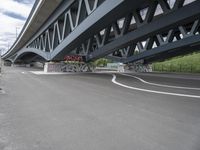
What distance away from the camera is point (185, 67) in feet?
153

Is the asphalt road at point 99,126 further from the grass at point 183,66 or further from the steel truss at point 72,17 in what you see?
the grass at point 183,66

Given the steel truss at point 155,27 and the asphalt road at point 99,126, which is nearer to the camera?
the asphalt road at point 99,126

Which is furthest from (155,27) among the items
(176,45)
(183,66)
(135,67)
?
(183,66)

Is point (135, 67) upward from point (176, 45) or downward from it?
downward

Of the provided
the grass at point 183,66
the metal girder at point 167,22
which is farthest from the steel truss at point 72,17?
the grass at point 183,66

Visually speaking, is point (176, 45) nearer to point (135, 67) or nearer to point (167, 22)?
point (167, 22)

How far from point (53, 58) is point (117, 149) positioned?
30.6 m

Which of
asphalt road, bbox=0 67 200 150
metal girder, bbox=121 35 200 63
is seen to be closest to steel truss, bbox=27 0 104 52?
metal girder, bbox=121 35 200 63

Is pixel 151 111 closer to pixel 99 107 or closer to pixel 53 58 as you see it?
pixel 99 107

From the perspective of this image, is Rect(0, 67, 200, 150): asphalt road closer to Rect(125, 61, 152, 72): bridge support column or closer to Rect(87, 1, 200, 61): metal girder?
Rect(87, 1, 200, 61): metal girder

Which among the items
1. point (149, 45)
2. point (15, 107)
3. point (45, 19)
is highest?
point (45, 19)

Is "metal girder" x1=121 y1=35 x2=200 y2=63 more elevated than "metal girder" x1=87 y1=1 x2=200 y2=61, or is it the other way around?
"metal girder" x1=87 y1=1 x2=200 y2=61

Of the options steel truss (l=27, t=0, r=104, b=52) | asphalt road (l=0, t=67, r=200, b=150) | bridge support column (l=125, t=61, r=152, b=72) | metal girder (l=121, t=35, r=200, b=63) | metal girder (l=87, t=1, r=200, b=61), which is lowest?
asphalt road (l=0, t=67, r=200, b=150)

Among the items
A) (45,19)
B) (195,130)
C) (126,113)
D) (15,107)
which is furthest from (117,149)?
(45,19)
